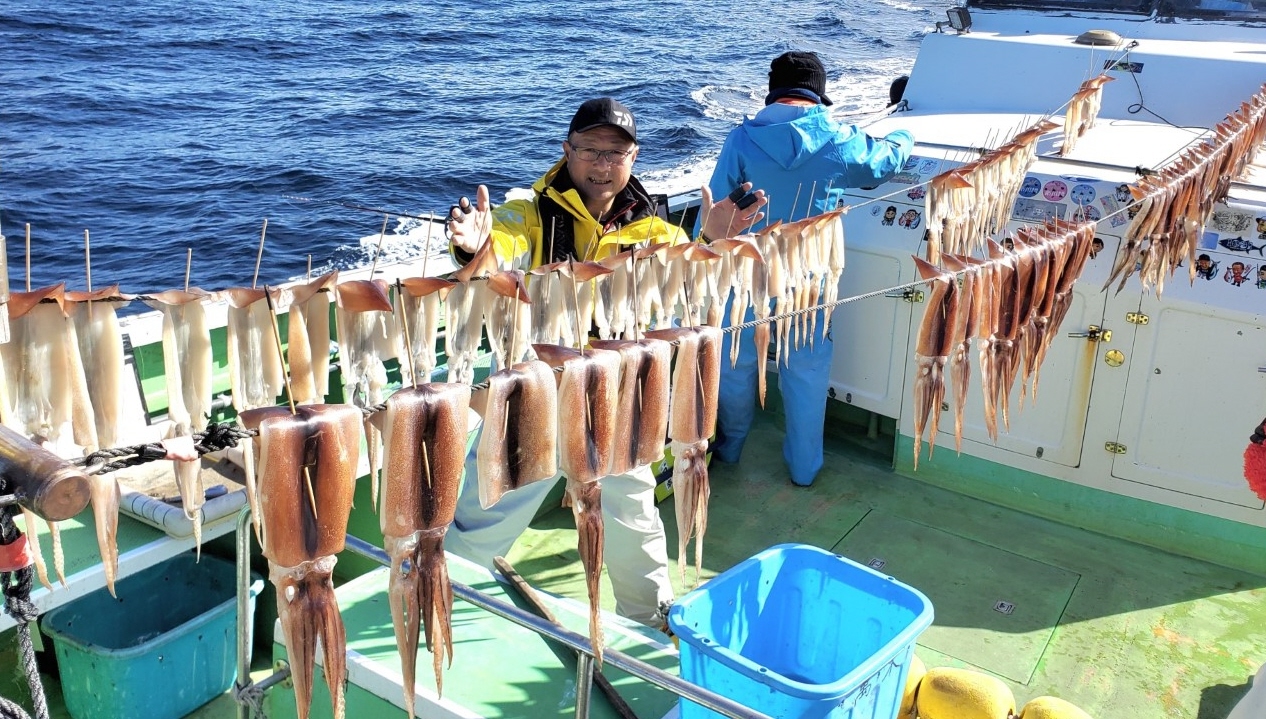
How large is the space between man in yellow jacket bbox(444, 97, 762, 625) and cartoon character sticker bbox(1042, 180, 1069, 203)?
2.30 meters

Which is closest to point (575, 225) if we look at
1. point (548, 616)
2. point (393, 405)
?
point (548, 616)

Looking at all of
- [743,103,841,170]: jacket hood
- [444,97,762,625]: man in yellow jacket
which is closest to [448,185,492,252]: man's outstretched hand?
[444,97,762,625]: man in yellow jacket

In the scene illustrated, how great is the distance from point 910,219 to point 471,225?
3224mm

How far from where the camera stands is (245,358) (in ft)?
9.00

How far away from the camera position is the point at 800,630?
4109 millimetres

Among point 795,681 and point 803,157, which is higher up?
point 803,157

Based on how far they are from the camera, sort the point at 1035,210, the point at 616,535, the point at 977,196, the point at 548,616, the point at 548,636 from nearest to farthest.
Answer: the point at 548,636 → the point at 548,616 → the point at 616,535 → the point at 977,196 → the point at 1035,210

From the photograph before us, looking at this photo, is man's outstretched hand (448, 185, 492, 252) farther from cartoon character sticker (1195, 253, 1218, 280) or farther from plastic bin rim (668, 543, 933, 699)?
cartoon character sticker (1195, 253, 1218, 280)

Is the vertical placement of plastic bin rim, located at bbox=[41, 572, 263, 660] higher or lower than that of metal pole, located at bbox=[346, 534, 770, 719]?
lower

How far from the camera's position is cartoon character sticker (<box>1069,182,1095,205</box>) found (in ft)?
18.6

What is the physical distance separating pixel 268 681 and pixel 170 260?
12601mm

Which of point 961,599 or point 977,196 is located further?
point 961,599

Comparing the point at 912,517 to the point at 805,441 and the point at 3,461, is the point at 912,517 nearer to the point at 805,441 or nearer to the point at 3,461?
the point at 805,441

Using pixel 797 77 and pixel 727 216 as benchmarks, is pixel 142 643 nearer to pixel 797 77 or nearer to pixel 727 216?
pixel 727 216
